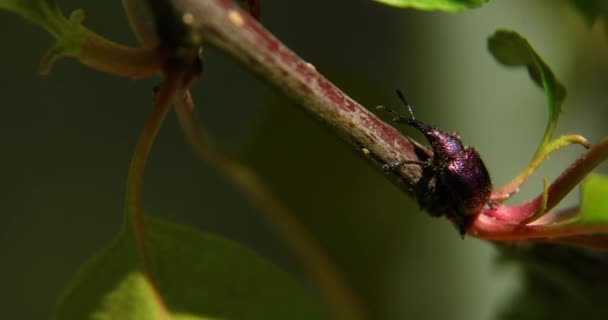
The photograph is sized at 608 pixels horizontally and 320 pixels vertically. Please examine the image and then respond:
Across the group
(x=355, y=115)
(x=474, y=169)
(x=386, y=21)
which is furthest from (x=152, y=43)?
(x=386, y=21)

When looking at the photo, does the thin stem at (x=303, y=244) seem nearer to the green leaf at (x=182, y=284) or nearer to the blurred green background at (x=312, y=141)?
the blurred green background at (x=312, y=141)

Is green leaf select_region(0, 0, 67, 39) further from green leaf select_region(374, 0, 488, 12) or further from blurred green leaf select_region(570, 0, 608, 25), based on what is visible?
blurred green leaf select_region(570, 0, 608, 25)

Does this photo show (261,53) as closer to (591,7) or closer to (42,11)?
(42,11)

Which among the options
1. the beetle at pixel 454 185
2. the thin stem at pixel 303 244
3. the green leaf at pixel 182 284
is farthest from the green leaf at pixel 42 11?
the thin stem at pixel 303 244

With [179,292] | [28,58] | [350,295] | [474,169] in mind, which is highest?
[474,169]

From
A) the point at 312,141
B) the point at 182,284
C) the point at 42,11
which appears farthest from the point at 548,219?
the point at 312,141

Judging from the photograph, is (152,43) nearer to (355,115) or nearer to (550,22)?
(355,115)
